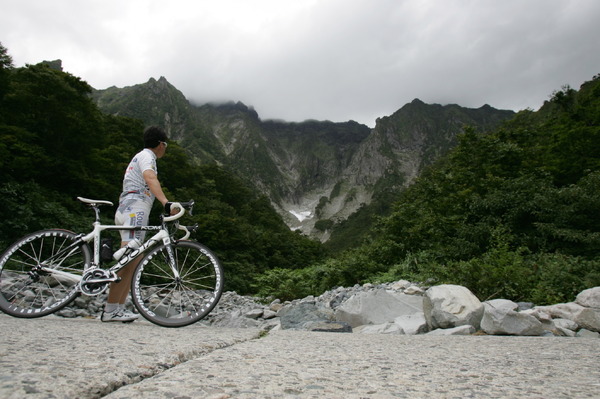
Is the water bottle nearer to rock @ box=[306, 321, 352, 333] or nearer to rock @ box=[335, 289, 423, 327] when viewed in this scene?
rock @ box=[306, 321, 352, 333]

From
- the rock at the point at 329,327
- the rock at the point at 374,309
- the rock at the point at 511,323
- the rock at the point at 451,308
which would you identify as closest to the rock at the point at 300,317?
the rock at the point at 329,327

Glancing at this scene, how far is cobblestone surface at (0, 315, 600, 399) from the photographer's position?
3.89 ft

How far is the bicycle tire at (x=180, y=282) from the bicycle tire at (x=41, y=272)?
73cm

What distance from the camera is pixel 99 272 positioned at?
3.71m

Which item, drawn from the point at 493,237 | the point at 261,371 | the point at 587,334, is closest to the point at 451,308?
the point at 587,334

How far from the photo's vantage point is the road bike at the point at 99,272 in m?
3.62

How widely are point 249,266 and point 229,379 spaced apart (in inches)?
1135

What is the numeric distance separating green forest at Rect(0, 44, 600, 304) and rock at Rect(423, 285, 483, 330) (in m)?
2.09

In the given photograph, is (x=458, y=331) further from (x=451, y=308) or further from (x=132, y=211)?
(x=132, y=211)

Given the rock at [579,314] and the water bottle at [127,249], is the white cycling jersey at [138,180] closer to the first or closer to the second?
the water bottle at [127,249]

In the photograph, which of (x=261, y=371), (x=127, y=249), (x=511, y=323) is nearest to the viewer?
(x=261, y=371)

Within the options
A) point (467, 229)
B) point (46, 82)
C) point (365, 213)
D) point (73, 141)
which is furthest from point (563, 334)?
point (365, 213)

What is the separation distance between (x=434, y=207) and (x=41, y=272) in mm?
15868

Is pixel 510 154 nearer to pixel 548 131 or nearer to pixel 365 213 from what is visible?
pixel 548 131
